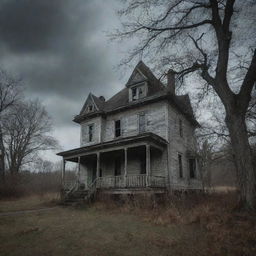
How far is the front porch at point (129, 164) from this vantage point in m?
14.1

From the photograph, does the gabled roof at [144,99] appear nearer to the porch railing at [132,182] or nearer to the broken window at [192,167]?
the broken window at [192,167]

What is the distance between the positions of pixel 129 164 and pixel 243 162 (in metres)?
10.3

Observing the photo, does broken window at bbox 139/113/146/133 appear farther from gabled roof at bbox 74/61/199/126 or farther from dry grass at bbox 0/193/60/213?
dry grass at bbox 0/193/60/213

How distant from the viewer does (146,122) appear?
689 inches

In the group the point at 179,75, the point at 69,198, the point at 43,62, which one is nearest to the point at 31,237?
the point at 69,198

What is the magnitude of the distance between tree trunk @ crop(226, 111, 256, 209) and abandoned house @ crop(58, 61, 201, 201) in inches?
204

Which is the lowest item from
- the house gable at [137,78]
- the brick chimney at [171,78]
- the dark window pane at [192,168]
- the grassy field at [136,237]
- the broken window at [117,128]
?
the grassy field at [136,237]

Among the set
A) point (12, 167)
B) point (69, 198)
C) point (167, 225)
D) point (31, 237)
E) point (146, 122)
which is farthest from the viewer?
point (12, 167)

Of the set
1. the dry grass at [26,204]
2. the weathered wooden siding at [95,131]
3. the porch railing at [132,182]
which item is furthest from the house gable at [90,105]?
the dry grass at [26,204]

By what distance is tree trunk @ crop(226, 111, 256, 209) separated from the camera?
8.41 metres

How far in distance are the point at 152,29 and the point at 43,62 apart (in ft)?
44.9

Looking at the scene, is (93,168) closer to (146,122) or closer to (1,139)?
(146,122)

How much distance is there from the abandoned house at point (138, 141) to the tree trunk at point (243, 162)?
5.19 m

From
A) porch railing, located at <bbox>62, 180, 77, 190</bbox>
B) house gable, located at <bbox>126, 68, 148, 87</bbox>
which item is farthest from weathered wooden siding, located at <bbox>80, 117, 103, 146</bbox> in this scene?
house gable, located at <bbox>126, 68, 148, 87</bbox>
